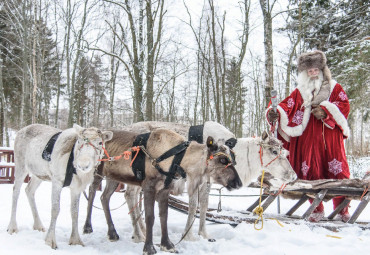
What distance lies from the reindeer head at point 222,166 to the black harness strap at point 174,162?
1.19 ft

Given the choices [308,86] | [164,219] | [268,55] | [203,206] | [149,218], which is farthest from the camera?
[268,55]

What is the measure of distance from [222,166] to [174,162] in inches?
26.7

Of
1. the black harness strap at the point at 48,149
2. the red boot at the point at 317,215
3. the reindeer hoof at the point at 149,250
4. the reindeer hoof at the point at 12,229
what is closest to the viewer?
the reindeer hoof at the point at 149,250

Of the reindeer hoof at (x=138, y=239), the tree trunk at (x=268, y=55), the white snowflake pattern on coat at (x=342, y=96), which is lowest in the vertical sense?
the reindeer hoof at (x=138, y=239)

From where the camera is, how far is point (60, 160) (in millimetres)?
3924

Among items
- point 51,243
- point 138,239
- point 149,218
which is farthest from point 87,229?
point 149,218

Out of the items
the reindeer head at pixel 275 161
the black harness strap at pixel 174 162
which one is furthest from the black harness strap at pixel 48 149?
the reindeer head at pixel 275 161

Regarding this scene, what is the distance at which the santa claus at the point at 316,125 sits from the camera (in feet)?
17.1

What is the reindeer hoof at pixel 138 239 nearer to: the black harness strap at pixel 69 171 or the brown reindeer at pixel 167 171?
the brown reindeer at pixel 167 171

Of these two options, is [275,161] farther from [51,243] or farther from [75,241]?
[51,243]

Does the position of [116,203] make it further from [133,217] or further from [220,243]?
[220,243]

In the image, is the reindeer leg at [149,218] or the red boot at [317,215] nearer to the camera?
the reindeer leg at [149,218]

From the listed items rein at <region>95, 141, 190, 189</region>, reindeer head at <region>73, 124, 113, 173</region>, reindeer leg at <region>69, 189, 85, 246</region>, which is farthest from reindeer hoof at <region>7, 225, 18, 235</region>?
rein at <region>95, 141, 190, 189</region>

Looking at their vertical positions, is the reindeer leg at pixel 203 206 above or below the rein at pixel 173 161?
below
